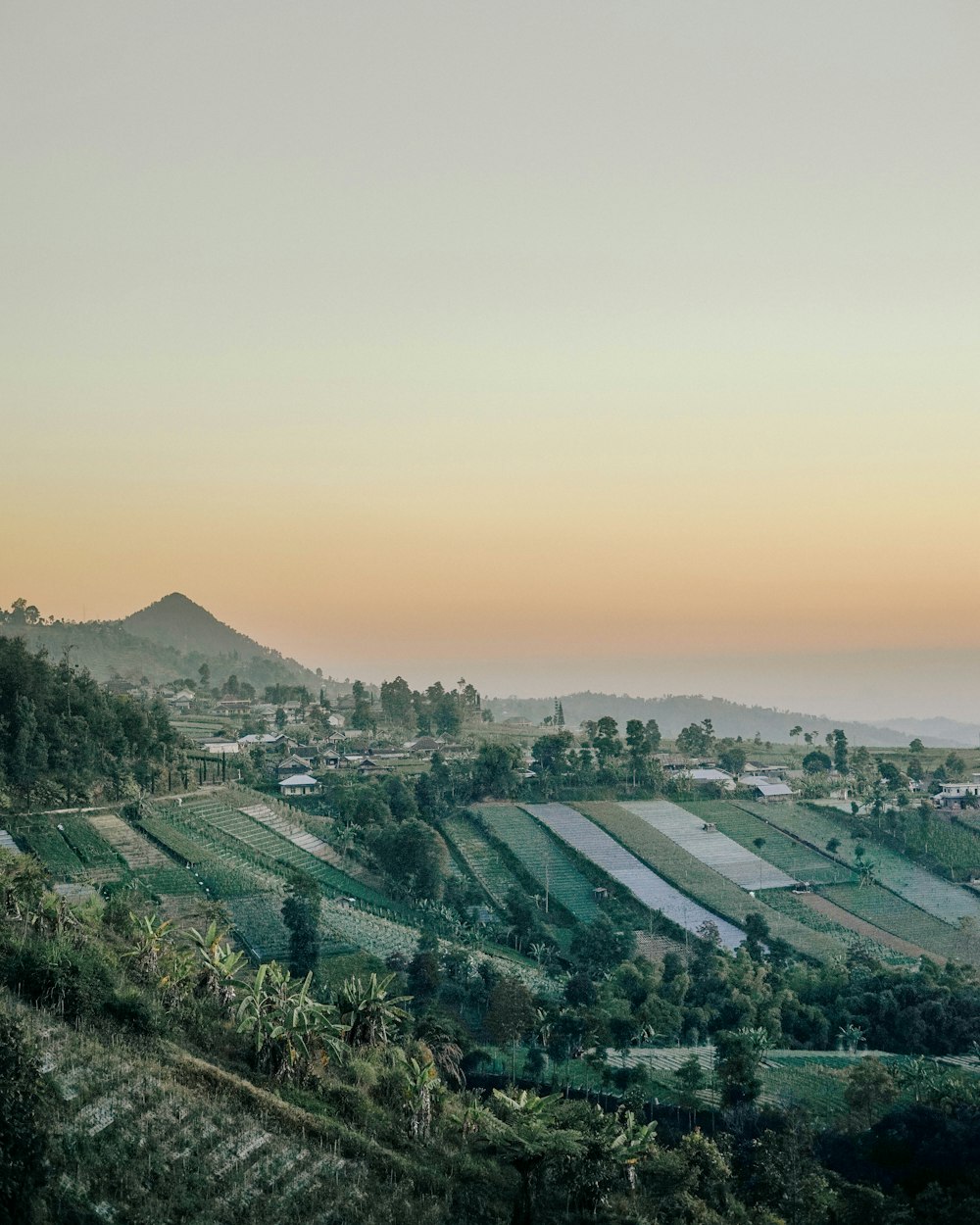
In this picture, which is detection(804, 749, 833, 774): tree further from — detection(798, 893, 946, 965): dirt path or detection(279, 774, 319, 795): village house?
detection(279, 774, 319, 795): village house

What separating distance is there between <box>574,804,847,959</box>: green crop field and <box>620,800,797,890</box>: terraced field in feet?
1.98

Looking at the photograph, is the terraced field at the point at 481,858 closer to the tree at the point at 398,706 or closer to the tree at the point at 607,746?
the tree at the point at 607,746

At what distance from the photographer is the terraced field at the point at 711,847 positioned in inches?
1963

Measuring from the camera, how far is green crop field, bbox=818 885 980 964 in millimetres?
44281

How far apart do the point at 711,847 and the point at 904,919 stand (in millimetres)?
9168

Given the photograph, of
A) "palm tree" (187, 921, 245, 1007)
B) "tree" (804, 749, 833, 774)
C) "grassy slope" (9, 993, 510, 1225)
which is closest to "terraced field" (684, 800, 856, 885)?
"tree" (804, 749, 833, 774)

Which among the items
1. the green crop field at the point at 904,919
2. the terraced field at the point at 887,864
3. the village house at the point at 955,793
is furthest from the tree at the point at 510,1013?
the village house at the point at 955,793

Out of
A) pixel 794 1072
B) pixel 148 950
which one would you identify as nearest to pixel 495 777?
pixel 794 1072

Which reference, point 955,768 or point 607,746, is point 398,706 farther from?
point 955,768

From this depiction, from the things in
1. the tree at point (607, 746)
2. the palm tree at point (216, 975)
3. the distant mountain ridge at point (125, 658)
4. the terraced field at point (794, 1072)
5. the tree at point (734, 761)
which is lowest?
the terraced field at point (794, 1072)

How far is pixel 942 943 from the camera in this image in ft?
147

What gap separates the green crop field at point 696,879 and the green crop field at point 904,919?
3.52 meters

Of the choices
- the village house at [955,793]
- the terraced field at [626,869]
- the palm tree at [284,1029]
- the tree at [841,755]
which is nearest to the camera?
the palm tree at [284,1029]

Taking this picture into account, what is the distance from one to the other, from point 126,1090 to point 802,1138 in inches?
521
